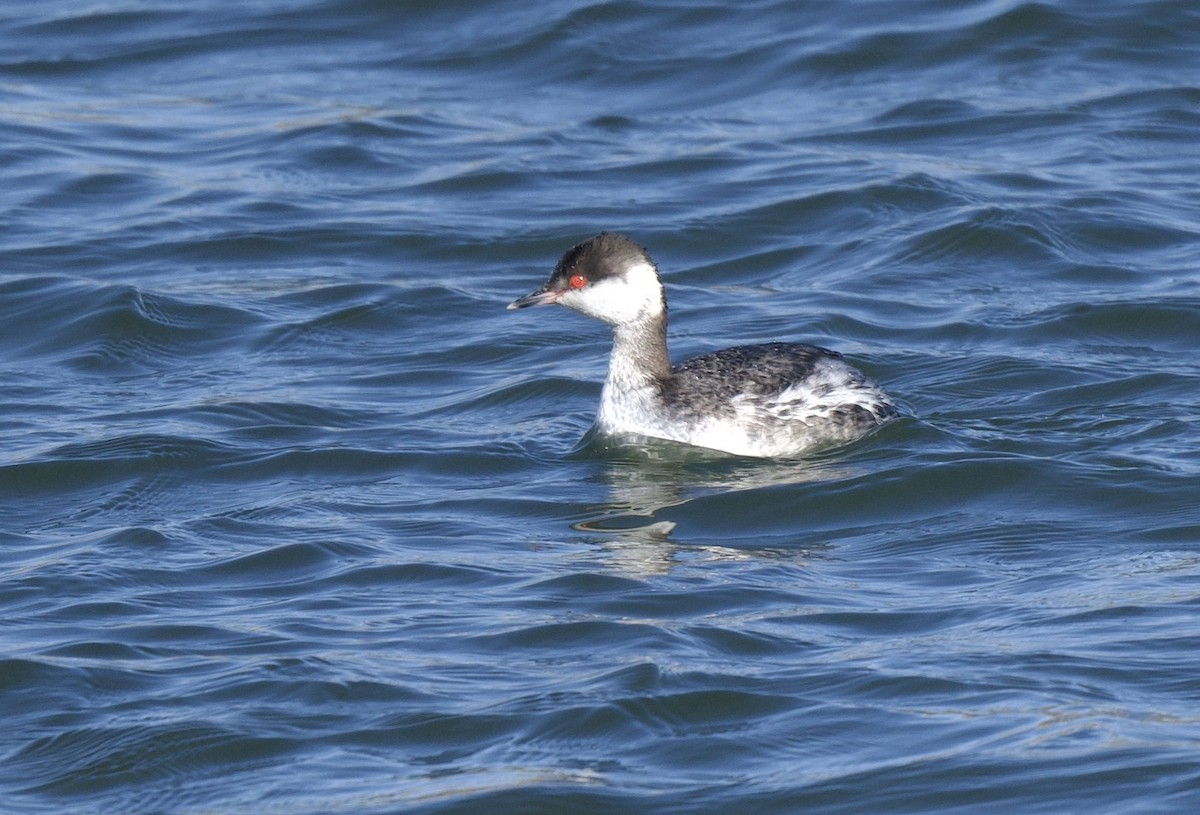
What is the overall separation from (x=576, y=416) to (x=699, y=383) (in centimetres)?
110

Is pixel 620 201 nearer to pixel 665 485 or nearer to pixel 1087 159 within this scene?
pixel 1087 159

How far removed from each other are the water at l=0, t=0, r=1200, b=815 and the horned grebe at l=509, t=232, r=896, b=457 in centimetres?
18

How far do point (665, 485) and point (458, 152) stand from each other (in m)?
6.97

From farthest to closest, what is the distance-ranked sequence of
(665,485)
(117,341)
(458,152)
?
(458,152) → (117,341) → (665,485)

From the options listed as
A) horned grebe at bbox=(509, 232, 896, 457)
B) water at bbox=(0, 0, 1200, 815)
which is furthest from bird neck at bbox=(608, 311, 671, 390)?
water at bbox=(0, 0, 1200, 815)

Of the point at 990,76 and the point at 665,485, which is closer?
the point at 665,485

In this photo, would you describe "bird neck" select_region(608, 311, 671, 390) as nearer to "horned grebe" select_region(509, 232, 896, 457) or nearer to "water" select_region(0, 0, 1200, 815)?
"horned grebe" select_region(509, 232, 896, 457)

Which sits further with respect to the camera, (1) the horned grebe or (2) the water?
(1) the horned grebe

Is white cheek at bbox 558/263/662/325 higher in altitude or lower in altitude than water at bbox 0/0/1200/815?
higher

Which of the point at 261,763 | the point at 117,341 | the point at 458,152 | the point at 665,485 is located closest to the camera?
the point at 261,763

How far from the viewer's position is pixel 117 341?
12.8 m

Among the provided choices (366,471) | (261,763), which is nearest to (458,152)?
(366,471)

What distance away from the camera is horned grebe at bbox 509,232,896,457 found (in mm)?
10438

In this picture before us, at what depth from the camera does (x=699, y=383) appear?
10586 millimetres
